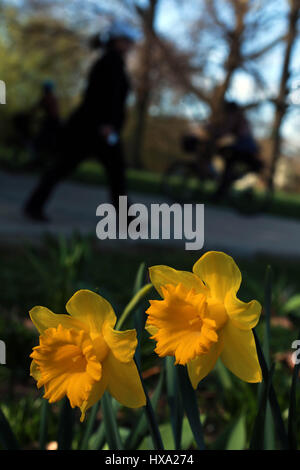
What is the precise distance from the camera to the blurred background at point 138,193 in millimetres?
1766

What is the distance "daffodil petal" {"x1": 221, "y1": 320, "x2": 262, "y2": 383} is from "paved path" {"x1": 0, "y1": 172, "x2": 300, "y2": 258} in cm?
263

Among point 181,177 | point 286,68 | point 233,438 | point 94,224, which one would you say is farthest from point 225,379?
point 286,68

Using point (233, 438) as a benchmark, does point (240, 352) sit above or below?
above

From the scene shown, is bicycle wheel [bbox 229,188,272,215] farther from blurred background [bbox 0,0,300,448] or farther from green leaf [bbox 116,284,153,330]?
green leaf [bbox 116,284,153,330]

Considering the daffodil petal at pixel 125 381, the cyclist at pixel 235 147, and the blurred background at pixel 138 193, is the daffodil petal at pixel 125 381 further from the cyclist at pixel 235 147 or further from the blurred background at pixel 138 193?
the cyclist at pixel 235 147

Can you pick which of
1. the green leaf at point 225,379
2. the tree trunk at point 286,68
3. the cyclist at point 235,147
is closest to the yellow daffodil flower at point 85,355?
the green leaf at point 225,379

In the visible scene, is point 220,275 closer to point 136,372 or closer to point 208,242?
point 136,372

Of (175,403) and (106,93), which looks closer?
(175,403)

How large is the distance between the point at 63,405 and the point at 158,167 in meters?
30.8

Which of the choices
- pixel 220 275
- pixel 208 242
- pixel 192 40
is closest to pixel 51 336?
pixel 220 275

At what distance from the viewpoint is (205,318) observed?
0.53 m

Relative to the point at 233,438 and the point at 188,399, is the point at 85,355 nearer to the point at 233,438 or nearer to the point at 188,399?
the point at 188,399

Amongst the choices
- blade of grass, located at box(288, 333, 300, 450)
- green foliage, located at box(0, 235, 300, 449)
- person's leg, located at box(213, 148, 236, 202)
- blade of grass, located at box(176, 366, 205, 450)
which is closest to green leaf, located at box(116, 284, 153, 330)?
green foliage, located at box(0, 235, 300, 449)

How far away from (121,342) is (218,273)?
12cm
